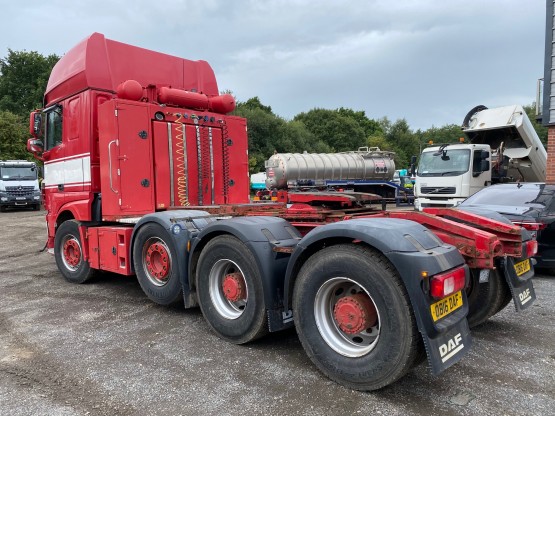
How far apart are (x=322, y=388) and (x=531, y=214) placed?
5221 mm

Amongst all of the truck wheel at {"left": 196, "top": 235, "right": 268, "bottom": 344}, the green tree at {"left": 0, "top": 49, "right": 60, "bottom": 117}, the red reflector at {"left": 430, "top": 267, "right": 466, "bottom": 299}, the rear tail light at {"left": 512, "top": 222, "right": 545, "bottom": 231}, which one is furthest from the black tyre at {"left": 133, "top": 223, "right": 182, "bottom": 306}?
the green tree at {"left": 0, "top": 49, "right": 60, "bottom": 117}

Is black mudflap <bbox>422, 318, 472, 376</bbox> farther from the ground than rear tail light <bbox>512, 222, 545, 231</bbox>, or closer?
closer

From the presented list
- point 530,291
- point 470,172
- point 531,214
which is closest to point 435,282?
point 530,291

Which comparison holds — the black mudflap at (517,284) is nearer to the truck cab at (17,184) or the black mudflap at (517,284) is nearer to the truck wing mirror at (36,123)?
the truck wing mirror at (36,123)

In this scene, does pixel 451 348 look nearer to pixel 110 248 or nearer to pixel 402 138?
pixel 110 248

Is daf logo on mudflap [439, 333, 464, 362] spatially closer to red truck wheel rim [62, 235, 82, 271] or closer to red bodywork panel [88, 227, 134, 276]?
red bodywork panel [88, 227, 134, 276]

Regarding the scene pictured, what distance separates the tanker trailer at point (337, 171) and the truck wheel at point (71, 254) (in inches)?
511

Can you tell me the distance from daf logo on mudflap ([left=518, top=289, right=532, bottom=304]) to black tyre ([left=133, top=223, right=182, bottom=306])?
356 cm

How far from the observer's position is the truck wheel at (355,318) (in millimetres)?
3281

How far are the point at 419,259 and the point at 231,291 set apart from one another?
2008 mm

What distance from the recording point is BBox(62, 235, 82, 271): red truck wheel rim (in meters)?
7.53

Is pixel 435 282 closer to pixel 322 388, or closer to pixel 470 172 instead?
pixel 322 388
